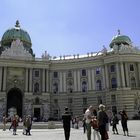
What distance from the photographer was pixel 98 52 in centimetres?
7806

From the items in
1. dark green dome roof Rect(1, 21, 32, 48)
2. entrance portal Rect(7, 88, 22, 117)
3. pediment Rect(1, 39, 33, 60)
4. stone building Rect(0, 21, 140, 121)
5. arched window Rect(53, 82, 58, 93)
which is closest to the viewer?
stone building Rect(0, 21, 140, 121)

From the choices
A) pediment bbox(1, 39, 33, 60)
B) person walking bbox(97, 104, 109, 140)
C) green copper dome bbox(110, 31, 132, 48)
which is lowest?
person walking bbox(97, 104, 109, 140)

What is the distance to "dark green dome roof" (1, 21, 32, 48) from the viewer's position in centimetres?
7969

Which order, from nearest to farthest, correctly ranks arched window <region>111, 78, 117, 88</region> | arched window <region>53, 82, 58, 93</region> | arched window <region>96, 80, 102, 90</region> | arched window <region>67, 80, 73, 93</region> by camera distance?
arched window <region>111, 78, 117, 88</region> < arched window <region>96, 80, 102, 90</region> < arched window <region>67, 80, 73, 93</region> < arched window <region>53, 82, 58, 93</region>

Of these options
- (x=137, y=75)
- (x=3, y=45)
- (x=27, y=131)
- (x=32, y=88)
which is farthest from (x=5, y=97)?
(x=27, y=131)

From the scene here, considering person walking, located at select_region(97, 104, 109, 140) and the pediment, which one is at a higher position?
the pediment

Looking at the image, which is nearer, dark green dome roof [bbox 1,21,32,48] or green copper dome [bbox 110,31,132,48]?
green copper dome [bbox 110,31,132,48]

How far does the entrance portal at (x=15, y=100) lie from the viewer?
70.8 meters

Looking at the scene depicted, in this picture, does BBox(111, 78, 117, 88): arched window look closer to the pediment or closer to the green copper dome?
the green copper dome

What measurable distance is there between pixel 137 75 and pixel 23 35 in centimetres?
Result: 3522

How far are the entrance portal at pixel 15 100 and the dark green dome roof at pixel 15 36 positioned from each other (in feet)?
50.1

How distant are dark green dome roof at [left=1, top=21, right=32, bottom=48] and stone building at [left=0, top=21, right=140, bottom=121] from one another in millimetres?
3946

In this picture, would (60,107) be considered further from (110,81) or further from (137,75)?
(137,75)

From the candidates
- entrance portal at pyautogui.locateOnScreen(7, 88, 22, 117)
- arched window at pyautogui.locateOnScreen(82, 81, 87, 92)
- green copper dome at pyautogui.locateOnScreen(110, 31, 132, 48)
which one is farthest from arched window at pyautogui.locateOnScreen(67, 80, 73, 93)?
green copper dome at pyautogui.locateOnScreen(110, 31, 132, 48)
